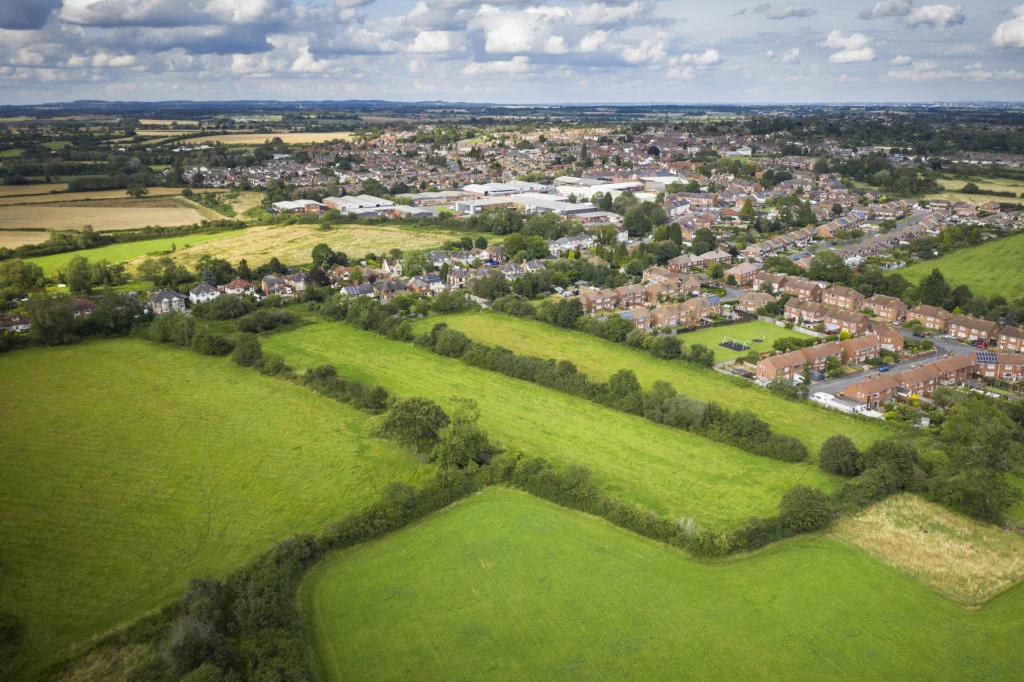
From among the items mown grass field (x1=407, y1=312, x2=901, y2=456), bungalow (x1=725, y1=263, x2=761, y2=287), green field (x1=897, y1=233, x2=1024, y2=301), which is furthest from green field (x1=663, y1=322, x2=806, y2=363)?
green field (x1=897, y1=233, x2=1024, y2=301)

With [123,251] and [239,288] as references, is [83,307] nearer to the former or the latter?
[239,288]

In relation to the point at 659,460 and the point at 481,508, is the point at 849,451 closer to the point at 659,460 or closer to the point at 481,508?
the point at 659,460

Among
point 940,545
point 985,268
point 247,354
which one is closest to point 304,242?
point 247,354

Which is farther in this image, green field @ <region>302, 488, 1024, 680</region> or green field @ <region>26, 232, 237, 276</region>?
green field @ <region>26, 232, 237, 276</region>

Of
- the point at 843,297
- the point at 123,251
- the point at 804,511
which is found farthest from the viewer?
the point at 123,251

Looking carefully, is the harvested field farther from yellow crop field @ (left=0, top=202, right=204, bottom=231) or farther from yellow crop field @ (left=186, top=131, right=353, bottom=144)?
yellow crop field @ (left=186, top=131, right=353, bottom=144)

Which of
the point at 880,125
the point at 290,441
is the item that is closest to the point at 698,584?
the point at 290,441
